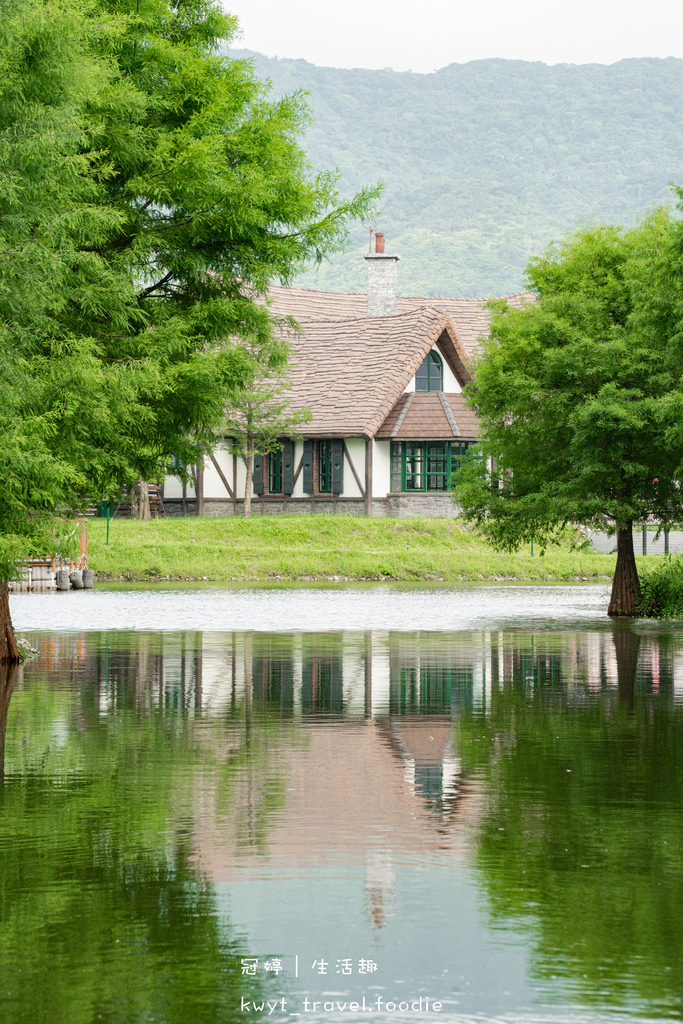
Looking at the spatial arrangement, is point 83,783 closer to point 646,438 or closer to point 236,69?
point 236,69

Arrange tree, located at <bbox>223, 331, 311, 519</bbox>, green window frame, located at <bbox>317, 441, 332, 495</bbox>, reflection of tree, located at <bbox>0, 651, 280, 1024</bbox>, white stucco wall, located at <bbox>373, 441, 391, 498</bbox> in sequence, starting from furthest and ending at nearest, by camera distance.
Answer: green window frame, located at <bbox>317, 441, 332, 495</bbox> < white stucco wall, located at <bbox>373, 441, 391, 498</bbox> < tree, located at <bbox>223, 331, 311, 519</bbox> < reflection of tree, located at <bbox>0, 651, 280, 1024</bbox>

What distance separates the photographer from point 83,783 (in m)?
10.2

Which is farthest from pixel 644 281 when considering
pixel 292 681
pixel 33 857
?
pixel 33 857

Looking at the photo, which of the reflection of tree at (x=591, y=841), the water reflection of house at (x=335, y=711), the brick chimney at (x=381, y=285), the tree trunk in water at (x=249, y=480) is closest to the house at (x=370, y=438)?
the tree trunk in water at (x=249, y=480)

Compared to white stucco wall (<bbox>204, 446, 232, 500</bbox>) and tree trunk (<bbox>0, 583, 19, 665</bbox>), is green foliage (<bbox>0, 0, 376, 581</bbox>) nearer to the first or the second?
tree trunk (<bbox>0, 583, 19, 665</bbox>)

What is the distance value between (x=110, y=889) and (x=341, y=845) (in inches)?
61.8

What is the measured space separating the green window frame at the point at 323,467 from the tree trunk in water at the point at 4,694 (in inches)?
1491

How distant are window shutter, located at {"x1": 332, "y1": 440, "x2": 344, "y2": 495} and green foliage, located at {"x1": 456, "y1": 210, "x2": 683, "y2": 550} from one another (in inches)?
1009

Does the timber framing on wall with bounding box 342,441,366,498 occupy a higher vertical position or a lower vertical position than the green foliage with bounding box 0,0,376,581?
lower

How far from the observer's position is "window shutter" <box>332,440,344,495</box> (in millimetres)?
55750

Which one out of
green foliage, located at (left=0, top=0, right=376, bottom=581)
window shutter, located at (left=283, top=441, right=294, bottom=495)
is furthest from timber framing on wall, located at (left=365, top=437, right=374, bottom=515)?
green foliage, located at (left=0, top=0, right=376, bottom=581)

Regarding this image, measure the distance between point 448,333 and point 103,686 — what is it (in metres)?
42.1

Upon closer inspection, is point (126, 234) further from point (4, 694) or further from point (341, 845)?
point (341, 845)

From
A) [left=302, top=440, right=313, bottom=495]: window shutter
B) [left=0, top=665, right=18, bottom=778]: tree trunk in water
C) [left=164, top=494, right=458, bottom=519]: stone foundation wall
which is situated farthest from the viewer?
[left=302, top=440, right=313, bottom=495]: window shutter
